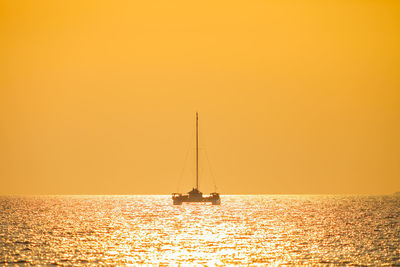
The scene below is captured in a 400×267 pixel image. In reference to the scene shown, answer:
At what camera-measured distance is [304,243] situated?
108000mm

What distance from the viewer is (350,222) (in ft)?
522

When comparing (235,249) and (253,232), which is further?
(253,232)

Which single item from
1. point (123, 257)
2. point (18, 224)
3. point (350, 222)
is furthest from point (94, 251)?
point (350, 222)

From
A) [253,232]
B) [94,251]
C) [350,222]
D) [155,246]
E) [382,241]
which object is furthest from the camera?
[350,222]

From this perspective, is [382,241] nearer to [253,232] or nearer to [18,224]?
[253,232]

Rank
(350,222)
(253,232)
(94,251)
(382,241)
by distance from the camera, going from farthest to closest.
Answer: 1. (350,222)
2. (253,232)
3. (382,241)
4. (94,251)

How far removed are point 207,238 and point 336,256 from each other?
2765 centimetres

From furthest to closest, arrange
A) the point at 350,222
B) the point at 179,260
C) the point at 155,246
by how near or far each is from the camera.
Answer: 1. the point at 350,222
2. the point at 155,246
3. the point at 179,260

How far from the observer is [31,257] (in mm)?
89438

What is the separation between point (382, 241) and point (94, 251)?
38899 mm

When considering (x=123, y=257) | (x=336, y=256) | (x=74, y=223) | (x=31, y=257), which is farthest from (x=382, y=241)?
(x=74, y=223)

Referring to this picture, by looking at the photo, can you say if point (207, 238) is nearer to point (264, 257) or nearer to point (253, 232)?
point (253, 232)

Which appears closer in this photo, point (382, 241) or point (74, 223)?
point (382, 241)

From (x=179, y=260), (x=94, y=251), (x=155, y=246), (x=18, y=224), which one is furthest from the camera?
(x=18, y=224)
